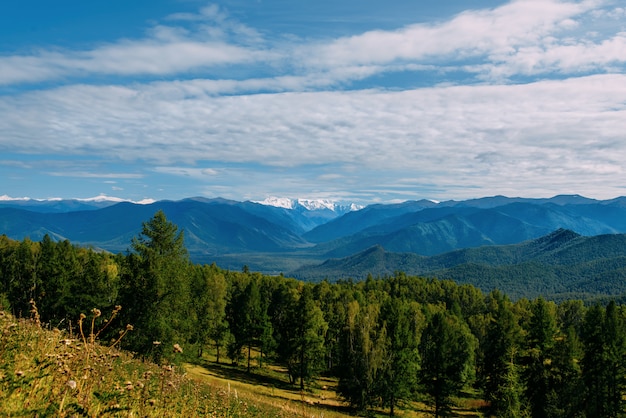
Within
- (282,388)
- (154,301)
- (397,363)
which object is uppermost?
(154,301)

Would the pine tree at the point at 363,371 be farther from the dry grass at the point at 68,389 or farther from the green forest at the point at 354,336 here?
the dry grass at the point at 68,389

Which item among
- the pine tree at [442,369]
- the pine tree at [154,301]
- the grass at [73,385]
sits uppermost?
the grass at [73,385]

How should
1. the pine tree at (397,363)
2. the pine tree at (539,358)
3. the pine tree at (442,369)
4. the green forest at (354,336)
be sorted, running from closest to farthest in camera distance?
the green forest at (354,336), the pine tree at (539,358), the pine tree at (397,363), the pine tree at (442,369)

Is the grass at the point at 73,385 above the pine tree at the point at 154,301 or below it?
above

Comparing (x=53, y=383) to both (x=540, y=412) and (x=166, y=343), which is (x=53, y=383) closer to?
(x=166, y=343)

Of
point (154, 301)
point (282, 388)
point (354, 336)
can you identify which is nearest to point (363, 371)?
point (354, 336)

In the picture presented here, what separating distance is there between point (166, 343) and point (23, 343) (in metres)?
30.2

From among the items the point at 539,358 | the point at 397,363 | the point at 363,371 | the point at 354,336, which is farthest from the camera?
the point at 354,336

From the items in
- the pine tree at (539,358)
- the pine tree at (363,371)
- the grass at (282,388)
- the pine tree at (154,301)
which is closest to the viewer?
the pine tree at (154,301)

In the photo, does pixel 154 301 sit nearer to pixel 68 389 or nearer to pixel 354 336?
pixel 354 336

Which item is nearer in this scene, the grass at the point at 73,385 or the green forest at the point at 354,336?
the grass at the point at 73,385

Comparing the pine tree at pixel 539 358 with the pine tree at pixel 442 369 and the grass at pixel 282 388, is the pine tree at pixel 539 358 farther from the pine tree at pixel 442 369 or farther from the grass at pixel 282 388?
the pine tree at pixel 442 369

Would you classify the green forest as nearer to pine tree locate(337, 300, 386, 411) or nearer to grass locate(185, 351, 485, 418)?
pine tree locate(337, 300, 386, 411)

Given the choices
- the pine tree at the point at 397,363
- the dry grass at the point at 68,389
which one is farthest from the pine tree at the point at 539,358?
the dry grass at the point at 68,389
